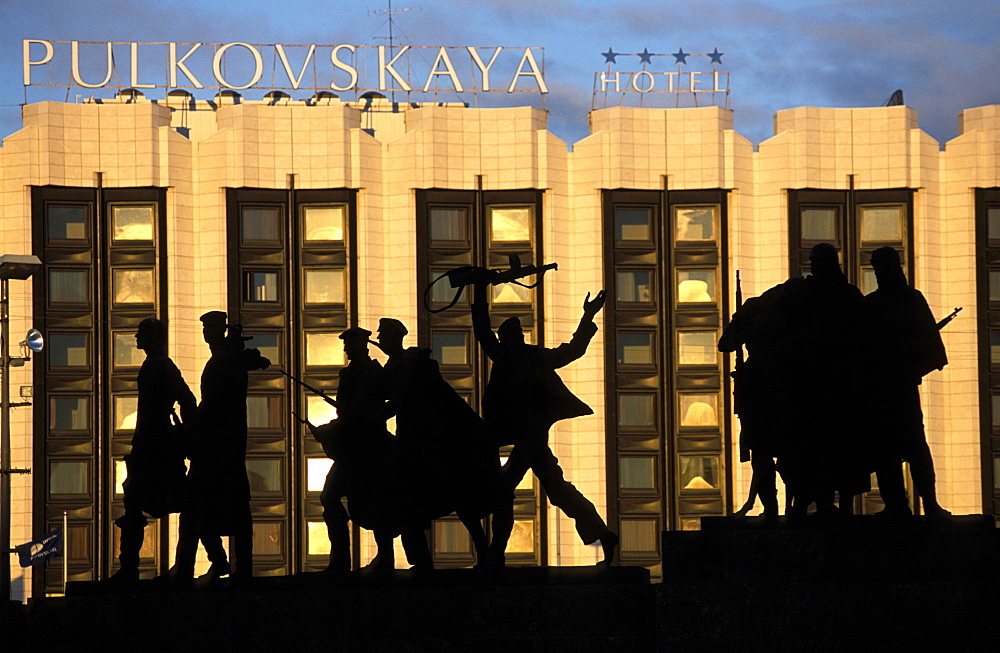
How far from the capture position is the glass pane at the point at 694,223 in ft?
167

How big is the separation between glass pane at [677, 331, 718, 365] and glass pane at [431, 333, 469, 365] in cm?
740

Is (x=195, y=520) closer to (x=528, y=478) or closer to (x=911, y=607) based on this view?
(x=911, y=607)

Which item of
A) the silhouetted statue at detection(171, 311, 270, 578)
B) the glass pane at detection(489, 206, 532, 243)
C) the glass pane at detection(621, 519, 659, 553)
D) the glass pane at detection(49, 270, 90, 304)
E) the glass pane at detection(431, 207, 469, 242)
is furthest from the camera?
the glass pane at detection(489, 206, 532, 243)

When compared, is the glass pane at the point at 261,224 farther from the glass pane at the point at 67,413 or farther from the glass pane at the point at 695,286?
the glass pane at the point at 695,286

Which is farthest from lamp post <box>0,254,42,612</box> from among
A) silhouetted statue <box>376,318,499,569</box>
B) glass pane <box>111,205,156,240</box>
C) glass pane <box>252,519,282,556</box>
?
glass pane <box>111,205,156,240</box>

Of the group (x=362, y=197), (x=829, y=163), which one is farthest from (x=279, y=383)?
(x=829, y=163)

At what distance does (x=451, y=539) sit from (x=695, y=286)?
1212 cm

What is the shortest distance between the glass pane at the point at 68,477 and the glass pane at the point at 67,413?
1.25m

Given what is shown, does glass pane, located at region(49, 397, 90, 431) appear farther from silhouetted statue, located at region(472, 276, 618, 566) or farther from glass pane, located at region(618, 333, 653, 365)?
silhouetted statue, located at region(472, 276, 618, 566)

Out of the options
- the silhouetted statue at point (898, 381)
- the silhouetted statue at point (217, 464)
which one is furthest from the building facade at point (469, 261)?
the silhouetted statue at point (898, 381)

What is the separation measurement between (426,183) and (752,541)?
1440 inches

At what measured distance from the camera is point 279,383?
49.6m

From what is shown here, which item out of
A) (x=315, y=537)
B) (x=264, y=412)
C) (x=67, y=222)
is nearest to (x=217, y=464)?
(x=315, y=537)

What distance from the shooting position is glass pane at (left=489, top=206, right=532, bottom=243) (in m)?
50.8
